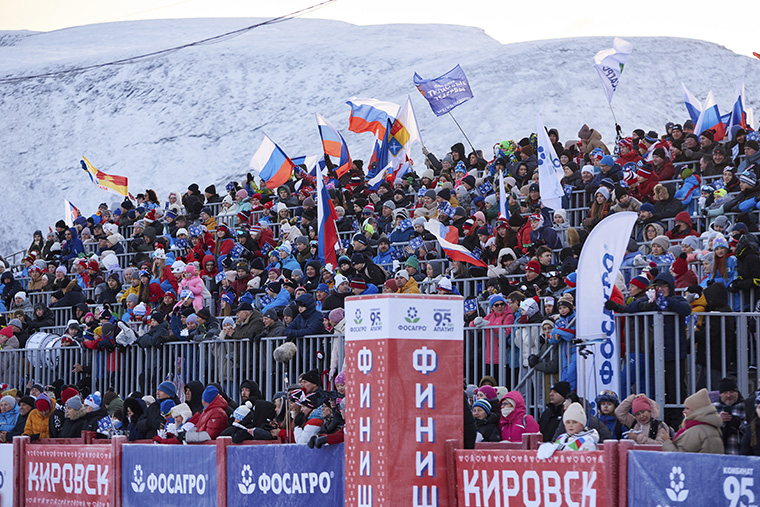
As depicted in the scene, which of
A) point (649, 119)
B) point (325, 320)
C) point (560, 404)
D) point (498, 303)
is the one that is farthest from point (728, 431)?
point (649, 119)

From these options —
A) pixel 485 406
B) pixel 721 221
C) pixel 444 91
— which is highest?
pixel 444 91

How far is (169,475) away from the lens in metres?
13.1

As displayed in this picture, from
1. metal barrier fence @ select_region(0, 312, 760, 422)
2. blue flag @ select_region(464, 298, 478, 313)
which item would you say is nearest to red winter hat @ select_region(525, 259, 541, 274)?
blue flag @ select_region(464, 298, 478, 313)

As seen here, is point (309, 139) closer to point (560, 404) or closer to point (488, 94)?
point (488, 94)

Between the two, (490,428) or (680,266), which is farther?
(680,266)

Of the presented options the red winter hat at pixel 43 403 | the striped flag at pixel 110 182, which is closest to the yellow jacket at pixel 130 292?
the red winter hat at pixel 43 403

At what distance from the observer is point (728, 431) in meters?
9.63

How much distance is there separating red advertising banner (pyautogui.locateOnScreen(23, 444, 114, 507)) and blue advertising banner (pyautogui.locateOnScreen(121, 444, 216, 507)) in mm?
296

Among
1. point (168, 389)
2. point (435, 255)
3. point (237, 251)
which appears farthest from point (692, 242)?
point (237, 251)

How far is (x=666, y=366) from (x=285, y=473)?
4.08m

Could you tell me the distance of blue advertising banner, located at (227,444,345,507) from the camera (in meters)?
11.2

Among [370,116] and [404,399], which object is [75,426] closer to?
[404,399]

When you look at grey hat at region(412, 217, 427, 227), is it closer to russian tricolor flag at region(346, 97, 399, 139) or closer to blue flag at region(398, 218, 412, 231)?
blue flag at region(398, 218, 412, 231)

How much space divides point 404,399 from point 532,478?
1306mm
